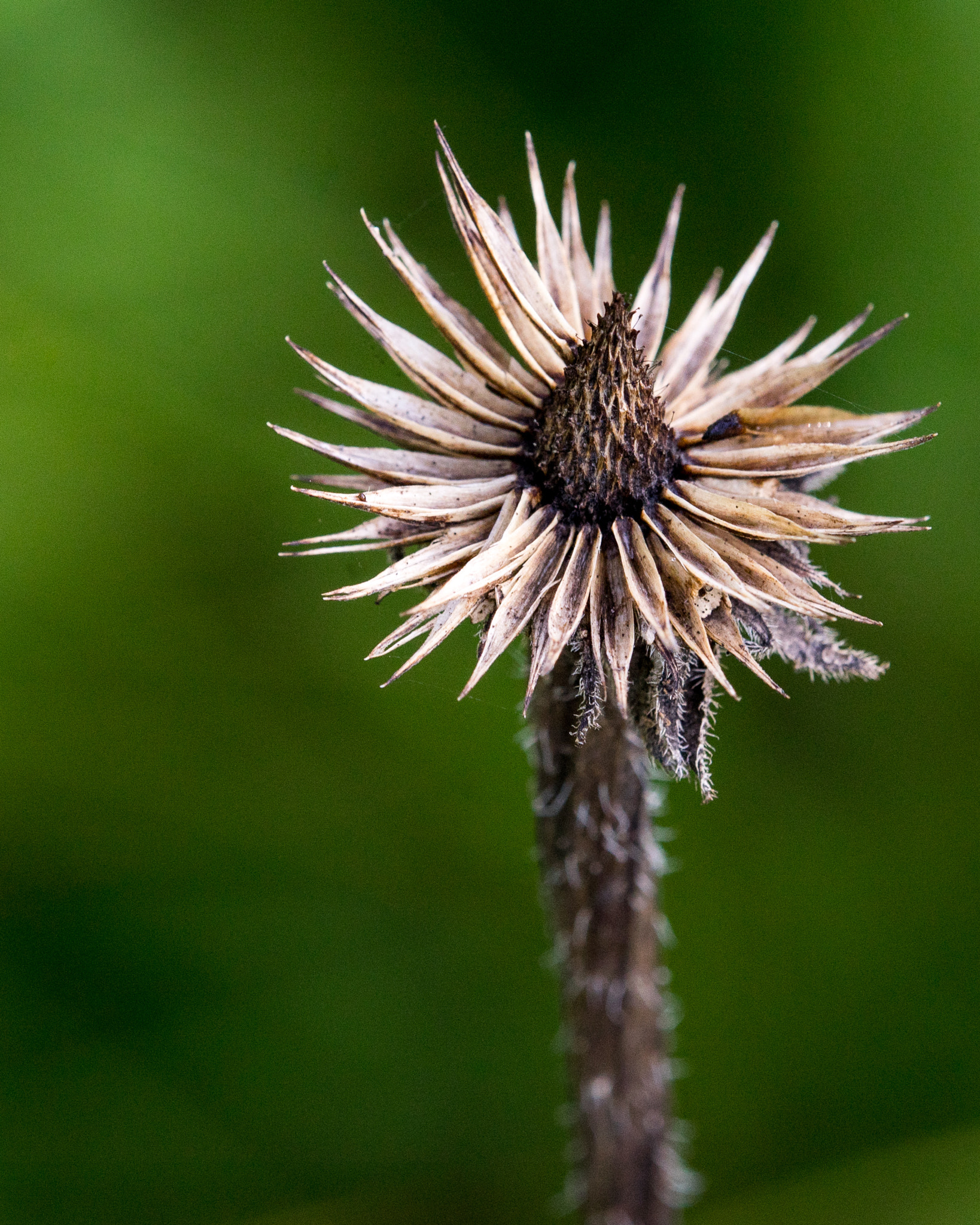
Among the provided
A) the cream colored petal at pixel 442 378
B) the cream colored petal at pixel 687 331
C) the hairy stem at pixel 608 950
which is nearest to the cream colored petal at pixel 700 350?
the cream colored petal at pixel 687 331

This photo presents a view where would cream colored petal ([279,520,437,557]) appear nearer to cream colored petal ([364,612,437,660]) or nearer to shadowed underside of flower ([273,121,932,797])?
shadowed underside of flower ([273,121,932,797])

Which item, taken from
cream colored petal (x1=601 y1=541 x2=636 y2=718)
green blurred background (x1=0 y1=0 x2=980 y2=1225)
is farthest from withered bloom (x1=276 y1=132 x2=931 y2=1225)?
green blurred background (x1=0 y1=0 x2=980 y2=1225)

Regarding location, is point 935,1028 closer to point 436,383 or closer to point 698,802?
point 698,802

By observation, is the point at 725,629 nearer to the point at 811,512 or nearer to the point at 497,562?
the point at 811,512

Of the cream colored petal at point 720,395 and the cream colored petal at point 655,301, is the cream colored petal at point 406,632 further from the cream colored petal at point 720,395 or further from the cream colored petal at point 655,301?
the cream colored petal at point 655,301

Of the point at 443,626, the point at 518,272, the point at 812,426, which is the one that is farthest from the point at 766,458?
the point at 443,626

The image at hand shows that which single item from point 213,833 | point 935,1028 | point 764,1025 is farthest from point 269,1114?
point 935,1028
